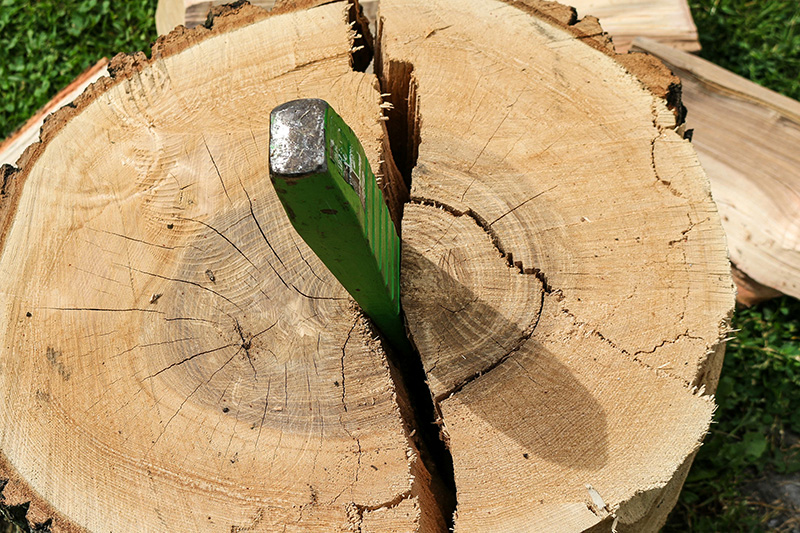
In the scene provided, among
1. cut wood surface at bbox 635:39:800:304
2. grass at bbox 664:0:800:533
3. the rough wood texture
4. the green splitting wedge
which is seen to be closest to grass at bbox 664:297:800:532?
grass at bbox 664:0:800:533

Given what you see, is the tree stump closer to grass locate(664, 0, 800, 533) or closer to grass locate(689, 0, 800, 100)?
grass locate(664, 0, 800, 533)

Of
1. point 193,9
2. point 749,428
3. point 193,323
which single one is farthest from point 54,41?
point 749,428

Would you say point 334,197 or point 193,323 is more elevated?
point 334,197

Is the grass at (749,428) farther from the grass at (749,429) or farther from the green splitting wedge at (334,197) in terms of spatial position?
the green splitting wedge at (334,197)

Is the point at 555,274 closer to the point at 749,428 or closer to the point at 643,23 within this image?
the point at 749,428

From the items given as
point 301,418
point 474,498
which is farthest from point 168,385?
point 474,498

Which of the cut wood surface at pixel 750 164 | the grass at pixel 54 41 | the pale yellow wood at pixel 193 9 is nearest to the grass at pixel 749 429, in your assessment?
the cut wood surface at pixel 750 164
